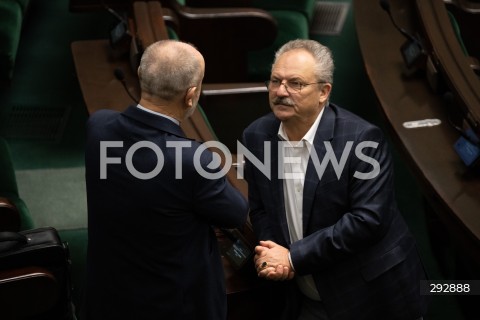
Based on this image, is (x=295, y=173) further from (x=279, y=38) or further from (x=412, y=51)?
(x=279, y=38)

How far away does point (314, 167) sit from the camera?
6.50 feet

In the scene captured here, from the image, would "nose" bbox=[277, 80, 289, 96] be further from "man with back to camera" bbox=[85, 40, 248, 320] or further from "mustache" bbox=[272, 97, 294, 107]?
"man with back to camera" bbox=[85, 40, 248, 320]

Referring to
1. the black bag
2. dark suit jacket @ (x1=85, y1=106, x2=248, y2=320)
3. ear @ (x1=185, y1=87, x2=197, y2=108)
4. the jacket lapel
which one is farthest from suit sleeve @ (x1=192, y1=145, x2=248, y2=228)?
the black bag

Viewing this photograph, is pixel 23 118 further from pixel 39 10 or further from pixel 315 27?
pixel 315 27

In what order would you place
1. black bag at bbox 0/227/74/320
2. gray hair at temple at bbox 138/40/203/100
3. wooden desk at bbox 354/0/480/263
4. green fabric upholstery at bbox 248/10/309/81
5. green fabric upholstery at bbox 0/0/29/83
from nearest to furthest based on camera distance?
1. gray hair at temple at bbox 138/40/203/100
2. black bag at bbox 0/227/74/320
3. wooden desk at bbox 354/0/480/263
4. green fabric upholstery at bbox 0/0/29/83
5. green fabric upholstery at bbox 248/10/309/81

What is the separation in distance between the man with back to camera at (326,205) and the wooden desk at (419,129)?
0.84 ft

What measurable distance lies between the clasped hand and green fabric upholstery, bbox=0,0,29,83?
6.44ft

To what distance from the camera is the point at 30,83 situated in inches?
154

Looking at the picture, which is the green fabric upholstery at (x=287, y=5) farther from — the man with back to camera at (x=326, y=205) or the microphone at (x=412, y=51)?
the man with back to camera at (x=326, y=205)

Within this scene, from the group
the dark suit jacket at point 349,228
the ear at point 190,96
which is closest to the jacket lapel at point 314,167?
the dark suit jacket at point 349,228

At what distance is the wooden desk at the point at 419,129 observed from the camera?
7.50 feet

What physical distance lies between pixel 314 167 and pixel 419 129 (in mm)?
737

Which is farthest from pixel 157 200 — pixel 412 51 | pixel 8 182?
pixel 412 51

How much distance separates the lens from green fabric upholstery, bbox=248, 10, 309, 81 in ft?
12.1
